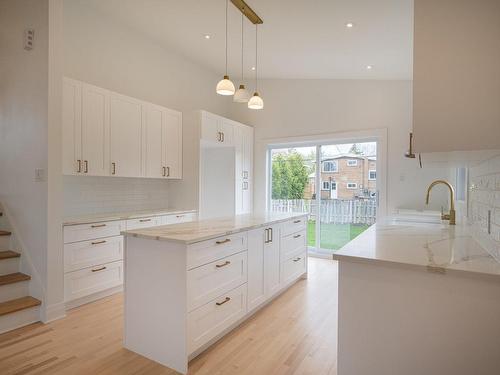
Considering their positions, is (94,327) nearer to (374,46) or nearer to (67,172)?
(67,172)

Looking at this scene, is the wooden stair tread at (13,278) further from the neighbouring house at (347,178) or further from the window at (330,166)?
the window at (330,166)

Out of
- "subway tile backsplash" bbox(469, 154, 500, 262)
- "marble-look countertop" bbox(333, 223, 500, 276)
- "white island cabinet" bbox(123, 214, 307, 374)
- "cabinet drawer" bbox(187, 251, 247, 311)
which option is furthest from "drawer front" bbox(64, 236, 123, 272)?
"subway tile backsplash" bbox(469, 154, 500, 262)

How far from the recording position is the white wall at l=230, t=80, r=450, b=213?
4.20 metres

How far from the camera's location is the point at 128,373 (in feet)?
6.24

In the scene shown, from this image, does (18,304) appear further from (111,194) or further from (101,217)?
(111,194)

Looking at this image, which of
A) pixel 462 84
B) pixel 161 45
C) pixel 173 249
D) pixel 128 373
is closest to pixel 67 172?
pixel 173 249

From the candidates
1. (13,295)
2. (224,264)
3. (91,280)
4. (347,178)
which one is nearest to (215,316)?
(224,264)

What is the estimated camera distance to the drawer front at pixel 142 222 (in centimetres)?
342

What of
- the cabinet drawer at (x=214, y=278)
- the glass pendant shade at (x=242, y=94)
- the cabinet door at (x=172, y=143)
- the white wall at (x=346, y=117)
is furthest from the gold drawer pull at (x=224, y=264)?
the white wall at (x=346, y=117)

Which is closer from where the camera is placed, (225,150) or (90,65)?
(90,65)

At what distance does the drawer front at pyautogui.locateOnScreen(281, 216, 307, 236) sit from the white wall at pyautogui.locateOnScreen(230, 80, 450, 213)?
1552 millimetres

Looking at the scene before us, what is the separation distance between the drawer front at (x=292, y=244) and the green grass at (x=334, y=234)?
119 cm

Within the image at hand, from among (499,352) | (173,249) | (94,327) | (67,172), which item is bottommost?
(94,327)

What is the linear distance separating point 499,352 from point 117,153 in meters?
3.66
